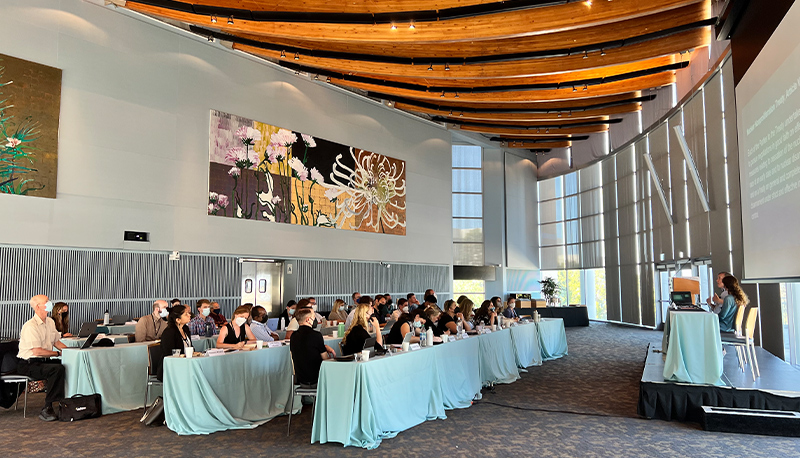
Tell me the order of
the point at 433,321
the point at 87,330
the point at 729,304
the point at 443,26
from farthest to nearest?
the point at 443,26, the point at 87,330, the point at 433,321, the point at 729,304

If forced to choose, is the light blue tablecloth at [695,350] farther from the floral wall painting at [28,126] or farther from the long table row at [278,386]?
the floral wall painting at [28,126]

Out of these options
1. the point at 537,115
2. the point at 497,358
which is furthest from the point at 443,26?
the point at 537,115

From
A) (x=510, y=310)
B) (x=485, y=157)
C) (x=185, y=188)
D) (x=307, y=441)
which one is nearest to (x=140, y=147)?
(x=185, y=188)

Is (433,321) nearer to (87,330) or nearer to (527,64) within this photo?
(87,330)

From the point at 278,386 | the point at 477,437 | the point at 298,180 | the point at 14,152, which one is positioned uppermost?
the point at 298,180

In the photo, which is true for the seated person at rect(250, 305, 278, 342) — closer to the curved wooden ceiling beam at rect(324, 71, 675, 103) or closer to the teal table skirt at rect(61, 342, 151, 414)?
the teal table skirt at rect(61, 342, 151, 414)

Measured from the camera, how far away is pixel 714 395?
6.36 metres

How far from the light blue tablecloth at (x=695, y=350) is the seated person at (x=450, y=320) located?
9.55ft

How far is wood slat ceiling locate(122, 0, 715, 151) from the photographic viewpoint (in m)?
10.2

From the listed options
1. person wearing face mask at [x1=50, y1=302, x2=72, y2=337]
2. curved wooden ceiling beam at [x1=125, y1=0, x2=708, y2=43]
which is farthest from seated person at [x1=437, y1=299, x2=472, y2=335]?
person wearing face mask at [x1=50, y1=302, x2=72, y2=337]

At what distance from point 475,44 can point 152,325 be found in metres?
9.04

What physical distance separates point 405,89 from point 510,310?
270 inches

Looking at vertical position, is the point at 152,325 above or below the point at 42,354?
above

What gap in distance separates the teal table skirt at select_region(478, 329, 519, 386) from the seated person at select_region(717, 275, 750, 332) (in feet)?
10.5
